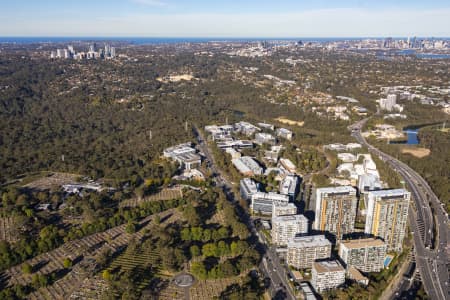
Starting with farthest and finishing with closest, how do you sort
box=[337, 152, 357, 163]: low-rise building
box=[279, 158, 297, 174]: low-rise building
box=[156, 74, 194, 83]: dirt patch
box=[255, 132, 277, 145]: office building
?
box=[156, 74, 194, 83]: dirt patch, box=[255, 132, 277, 145]: office building, box=[337, 152, 357, 163]: low-rise building, box=[279, 158, 297, 174]: low-rise building

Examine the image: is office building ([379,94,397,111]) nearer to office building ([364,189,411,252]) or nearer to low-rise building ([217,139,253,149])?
low-rise building ([217,139,253,149])

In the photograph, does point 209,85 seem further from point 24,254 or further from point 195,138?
point 24,254

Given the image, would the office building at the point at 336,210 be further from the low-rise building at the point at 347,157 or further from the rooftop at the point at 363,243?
the low-rise building at the point at 347,157

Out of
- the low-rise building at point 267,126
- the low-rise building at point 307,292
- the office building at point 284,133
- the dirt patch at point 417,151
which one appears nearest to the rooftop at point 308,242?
the low-rise building at point 307,292

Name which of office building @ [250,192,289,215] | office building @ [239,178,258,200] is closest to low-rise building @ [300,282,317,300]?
office building @ [250,192,289,215]

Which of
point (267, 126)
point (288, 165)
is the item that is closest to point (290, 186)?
point (288, 165)

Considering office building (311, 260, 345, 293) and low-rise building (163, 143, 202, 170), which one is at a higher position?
low-rise building (163, 143, 202, 170)

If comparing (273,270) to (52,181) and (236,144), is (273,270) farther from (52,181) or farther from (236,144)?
(236,144)
